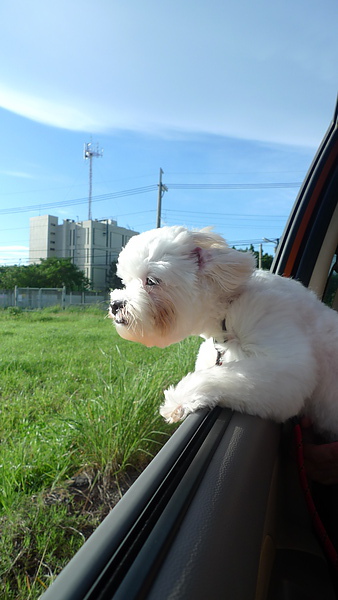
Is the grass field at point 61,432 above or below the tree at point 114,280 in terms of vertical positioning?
below

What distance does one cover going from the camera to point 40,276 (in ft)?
20.1

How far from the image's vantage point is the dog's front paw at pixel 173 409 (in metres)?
1.89

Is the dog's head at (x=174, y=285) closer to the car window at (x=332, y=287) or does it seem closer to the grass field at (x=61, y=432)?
the grass field at (x=61, y=432)

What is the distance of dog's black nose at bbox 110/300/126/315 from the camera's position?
7.97 feet

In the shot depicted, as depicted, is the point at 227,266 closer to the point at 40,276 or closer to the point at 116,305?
the point at 116,305

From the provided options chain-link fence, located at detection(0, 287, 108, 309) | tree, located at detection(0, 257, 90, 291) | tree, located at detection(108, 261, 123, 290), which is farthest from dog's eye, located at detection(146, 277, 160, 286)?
tree, located at detection(0, 257, 90, 291)

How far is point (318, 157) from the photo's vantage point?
3260mm

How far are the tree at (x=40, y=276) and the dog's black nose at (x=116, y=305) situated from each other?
1.93 metres

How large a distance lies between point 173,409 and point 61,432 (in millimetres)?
1191

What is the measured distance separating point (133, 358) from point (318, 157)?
2.89 m

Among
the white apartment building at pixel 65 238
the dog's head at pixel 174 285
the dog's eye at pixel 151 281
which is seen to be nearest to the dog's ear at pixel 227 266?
the dog's head at pixel 174 285

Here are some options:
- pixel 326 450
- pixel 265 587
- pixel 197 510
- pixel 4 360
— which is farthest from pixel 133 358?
pixel 197 510

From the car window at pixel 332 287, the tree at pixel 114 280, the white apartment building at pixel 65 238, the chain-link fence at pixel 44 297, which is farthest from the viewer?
the white apartment building at pixel 65 238

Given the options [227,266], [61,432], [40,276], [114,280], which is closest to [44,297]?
[40,276]
